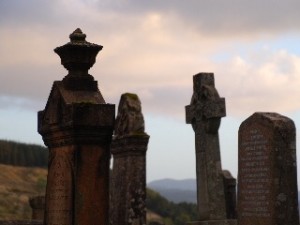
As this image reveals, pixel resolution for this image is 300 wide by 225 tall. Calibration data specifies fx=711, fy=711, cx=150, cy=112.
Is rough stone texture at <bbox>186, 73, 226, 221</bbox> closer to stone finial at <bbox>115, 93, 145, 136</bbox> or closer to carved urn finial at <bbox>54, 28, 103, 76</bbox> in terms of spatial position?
stone finial at <bbox>115, 93, 145, 136</bbox>

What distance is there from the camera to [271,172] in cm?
1110

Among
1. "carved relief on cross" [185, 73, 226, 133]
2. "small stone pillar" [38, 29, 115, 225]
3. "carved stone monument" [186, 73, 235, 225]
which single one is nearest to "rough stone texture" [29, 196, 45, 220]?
"carved stone monument" [186, 73, 235, 225]

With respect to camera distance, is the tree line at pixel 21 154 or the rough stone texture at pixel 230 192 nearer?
the rough stone texture at pixel 230 192

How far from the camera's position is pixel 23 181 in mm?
50719

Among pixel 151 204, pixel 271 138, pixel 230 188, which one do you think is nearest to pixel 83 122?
pixel 271 138

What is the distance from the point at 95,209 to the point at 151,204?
155ft

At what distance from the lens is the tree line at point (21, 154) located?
5331 cm

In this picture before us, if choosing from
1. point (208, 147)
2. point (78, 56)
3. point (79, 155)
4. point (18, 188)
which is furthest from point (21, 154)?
point (79, 155)

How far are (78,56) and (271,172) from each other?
396cm

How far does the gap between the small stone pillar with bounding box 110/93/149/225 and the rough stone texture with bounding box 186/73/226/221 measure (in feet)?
4.50

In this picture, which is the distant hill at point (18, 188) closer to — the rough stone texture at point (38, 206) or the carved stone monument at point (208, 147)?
the rough stone texture at point (38, 206)

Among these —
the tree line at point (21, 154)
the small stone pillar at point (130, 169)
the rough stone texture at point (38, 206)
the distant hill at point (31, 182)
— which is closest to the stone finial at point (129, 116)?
the small stone pillar at point (130, 169)

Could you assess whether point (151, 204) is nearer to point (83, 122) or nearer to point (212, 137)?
point (212, 137)

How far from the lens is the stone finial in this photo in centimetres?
1438
